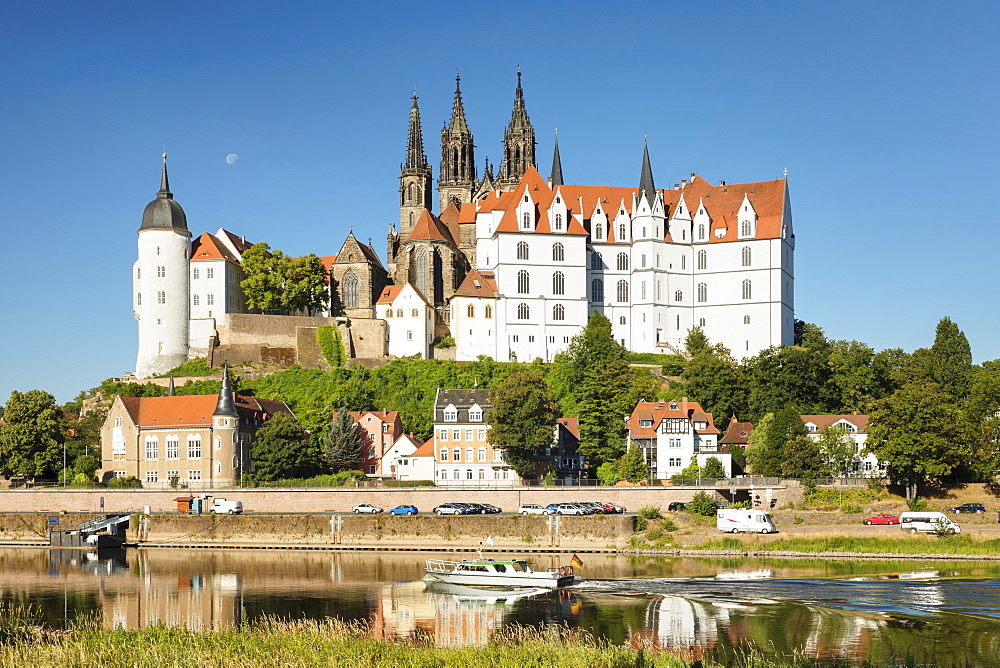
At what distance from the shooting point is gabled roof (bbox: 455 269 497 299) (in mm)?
103625

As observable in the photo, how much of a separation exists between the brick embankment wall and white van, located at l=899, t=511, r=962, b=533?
9.23 m

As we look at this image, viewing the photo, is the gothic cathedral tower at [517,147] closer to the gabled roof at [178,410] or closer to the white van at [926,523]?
the gabled roof at [178,410]

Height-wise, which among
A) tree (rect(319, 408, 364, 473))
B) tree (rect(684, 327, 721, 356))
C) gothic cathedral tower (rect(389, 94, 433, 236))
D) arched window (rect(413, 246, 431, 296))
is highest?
gothic cathedral tower (rect(389, 94, 433, 236))

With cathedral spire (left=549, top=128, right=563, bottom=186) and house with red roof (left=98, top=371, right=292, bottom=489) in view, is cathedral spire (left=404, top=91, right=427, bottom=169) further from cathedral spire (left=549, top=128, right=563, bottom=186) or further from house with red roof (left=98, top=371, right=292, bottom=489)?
house with red roof (left=98, top=371, right=292, bottom=489)

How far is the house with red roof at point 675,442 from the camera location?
7819 cm

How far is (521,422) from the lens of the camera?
76500mm

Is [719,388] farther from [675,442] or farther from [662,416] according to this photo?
[675,442]

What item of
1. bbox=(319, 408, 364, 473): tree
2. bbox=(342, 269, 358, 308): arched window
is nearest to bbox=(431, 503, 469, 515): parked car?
bbox=(319, 408, 364, 473): tree

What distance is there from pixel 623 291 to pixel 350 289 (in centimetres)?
2446

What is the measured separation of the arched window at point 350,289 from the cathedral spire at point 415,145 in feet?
97.7

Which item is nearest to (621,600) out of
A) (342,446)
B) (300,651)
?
(300,651)

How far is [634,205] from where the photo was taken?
110000mm

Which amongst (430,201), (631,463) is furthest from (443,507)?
(430,201)

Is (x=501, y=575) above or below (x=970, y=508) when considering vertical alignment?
below
